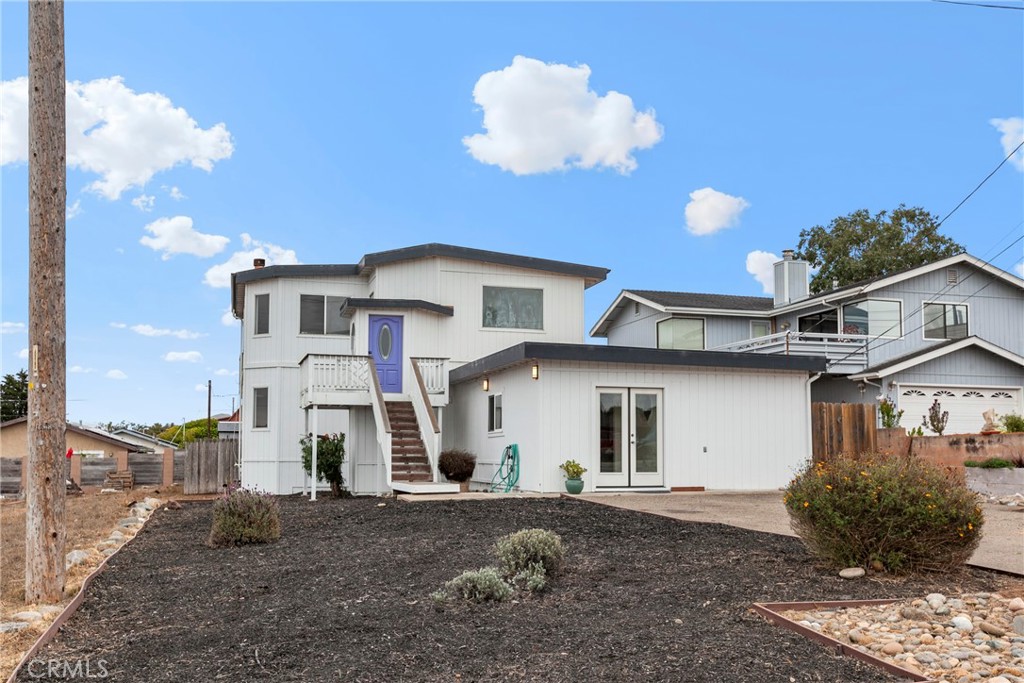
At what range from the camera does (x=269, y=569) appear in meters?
9.28

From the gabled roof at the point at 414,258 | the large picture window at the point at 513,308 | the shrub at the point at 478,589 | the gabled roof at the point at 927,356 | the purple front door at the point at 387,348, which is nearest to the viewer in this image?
the shrub at the point at 478,589

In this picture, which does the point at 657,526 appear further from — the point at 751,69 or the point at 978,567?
the point at 751,69

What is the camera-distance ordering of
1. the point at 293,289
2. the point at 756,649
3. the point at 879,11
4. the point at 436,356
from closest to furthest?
the point at 756,649 → the point at 879,11 → the point at 436,356 → the point at 293,289

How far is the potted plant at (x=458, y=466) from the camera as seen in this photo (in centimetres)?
1880

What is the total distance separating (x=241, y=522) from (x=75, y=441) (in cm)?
3071

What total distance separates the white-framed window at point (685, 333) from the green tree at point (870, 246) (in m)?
14.5

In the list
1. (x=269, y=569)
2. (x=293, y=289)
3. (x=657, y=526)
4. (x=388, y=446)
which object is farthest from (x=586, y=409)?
(x=293, y=289)

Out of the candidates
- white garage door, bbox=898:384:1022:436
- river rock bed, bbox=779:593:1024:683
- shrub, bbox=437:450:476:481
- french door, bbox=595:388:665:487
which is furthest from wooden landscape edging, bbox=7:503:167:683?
white garage door, bbox=898:384:1022:436

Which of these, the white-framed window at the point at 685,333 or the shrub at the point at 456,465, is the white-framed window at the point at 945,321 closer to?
the white-framed window at the point at 685,333

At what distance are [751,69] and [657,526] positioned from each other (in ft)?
33.4

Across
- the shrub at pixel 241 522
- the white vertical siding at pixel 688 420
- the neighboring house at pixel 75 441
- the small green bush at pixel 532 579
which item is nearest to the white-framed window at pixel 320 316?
the white vertical siding at pixel 688 420

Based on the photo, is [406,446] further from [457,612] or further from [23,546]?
→ [457,612]

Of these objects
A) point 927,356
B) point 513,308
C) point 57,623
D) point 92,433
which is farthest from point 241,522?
point 92,433

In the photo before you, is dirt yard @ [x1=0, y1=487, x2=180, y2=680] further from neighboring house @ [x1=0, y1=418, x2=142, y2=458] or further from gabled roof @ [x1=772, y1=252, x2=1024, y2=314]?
gabled roof @ [x1=772, y1=252, x2=1024, y2=314]
